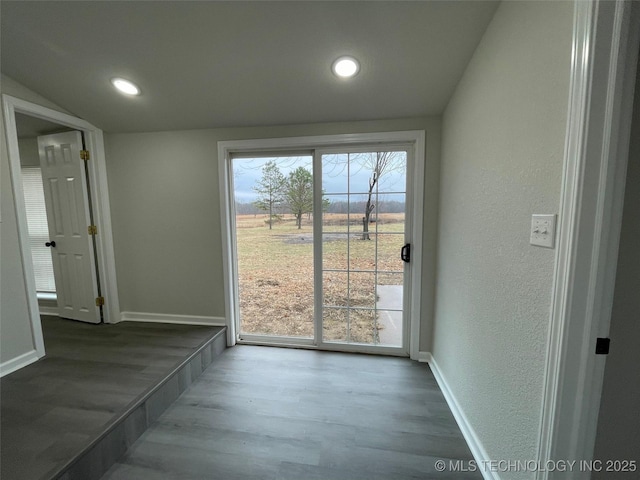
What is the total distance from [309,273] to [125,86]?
8.05 ft

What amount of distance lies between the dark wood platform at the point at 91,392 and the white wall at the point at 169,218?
329 millimetres

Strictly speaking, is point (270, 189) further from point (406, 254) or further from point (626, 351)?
point (626, 351)

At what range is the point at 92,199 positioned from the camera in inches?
99.6

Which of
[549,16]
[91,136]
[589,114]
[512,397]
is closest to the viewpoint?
[589,114]

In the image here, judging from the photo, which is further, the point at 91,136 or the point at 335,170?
the point at 91,136

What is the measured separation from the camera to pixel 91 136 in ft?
8.04

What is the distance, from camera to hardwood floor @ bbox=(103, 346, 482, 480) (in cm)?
134

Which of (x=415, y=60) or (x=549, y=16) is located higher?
(x=415, y=60)

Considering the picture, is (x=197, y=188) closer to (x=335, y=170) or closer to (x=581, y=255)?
(x=335, y=170)

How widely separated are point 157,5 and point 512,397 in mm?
2630

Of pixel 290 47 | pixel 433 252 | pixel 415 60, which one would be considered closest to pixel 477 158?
pixel 415 60

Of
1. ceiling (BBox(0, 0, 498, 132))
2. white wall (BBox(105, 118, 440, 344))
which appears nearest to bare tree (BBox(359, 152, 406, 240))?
ceiling (BBox(0, 0, 498, 132))

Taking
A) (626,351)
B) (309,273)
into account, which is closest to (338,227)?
(309,273)

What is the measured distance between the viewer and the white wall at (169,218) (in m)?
2.44
